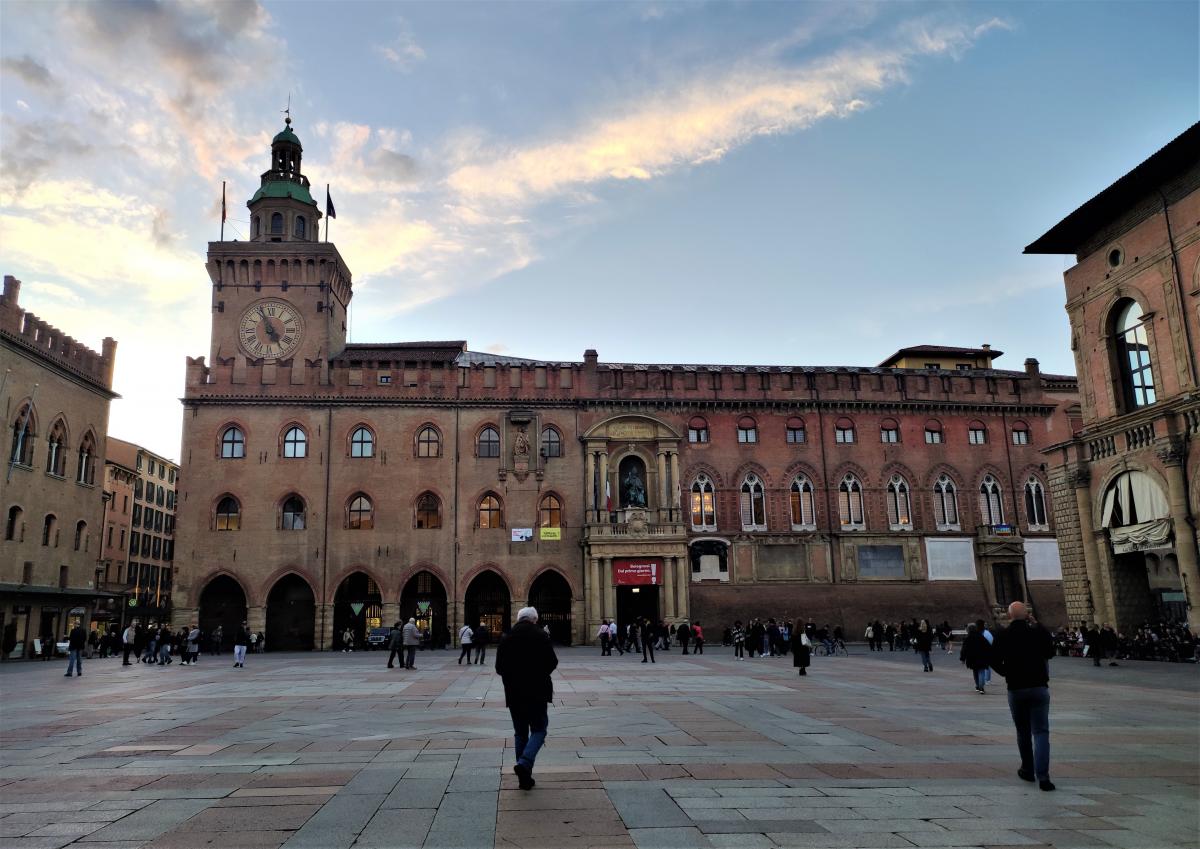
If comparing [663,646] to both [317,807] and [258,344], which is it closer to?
[258,344]

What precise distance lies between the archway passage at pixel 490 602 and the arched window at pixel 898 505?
22.5 meters

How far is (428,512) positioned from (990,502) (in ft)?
107

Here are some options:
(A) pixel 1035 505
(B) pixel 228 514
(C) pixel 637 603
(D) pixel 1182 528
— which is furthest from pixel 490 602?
A: (D) pixel 1182 528

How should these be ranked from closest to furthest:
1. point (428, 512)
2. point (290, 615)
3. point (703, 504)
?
point (290, 615)
point (428, 512)
point (703, 504)

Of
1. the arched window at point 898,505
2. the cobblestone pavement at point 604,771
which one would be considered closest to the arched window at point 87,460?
the cobblestone pavement at point 604,771

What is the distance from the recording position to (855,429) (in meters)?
50.3

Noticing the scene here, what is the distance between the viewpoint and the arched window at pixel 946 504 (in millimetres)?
49594

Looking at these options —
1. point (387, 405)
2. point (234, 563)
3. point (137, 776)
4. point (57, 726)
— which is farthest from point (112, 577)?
point (137, 776)

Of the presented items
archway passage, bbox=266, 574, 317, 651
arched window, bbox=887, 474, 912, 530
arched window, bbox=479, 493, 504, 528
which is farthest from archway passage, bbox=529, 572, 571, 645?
arched window, bbox=887, 474, 912, 530

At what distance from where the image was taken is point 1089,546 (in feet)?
102

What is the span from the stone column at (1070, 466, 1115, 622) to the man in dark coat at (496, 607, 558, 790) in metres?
28.3

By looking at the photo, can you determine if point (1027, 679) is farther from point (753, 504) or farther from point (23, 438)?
point (23, 438)

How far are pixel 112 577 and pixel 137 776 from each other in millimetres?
75793

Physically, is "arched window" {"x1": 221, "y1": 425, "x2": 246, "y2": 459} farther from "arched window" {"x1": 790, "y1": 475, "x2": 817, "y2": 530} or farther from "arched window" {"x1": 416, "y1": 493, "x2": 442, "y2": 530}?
"arched window" {"x1": 790, "y1": 475, "x2": 817, "y2": 530}
